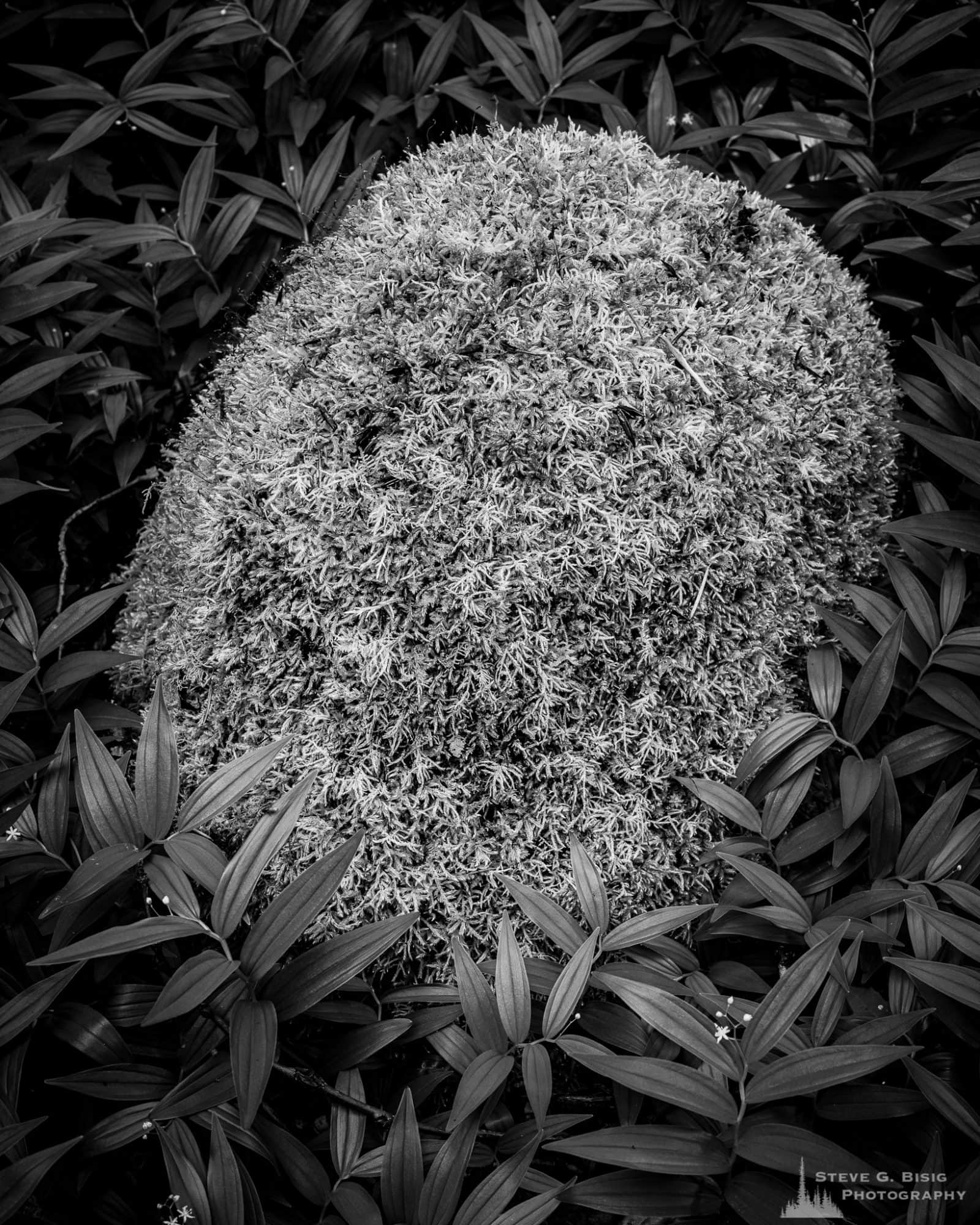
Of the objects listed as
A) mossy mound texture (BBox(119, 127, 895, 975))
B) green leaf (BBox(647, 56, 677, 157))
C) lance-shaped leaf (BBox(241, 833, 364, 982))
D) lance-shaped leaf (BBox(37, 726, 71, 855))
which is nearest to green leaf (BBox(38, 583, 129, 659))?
mossy mound texture (BBox(119, 127, 895, 975))

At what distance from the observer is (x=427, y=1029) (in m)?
1.61

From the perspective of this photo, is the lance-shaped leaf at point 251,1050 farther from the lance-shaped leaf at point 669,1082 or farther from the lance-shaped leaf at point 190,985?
the lance-shaped leaf at point 669,1082

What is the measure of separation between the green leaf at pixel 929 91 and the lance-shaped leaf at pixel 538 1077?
2633 millimetres

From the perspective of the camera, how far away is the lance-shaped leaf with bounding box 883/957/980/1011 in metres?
1.42

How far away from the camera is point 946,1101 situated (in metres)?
1.38

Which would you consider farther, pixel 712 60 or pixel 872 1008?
pixel 712 60

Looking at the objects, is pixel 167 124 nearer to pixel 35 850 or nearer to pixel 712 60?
pixel 712 60

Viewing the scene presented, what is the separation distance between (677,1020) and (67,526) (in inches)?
82.9

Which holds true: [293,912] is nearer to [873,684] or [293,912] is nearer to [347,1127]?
[347,1127]

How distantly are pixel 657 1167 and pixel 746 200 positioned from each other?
2.23 m

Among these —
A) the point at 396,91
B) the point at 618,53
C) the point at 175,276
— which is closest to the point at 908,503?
the point at 618,53

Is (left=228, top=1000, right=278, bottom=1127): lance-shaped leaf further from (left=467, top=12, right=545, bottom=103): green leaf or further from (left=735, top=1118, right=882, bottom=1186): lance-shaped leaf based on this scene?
(left=467, top=12, right=545, bottom=103): green leaf

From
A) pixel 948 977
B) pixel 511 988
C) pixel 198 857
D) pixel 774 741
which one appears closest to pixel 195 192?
pixel 198 857

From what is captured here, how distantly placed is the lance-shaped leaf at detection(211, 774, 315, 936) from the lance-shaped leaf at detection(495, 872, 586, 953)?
0.41m
